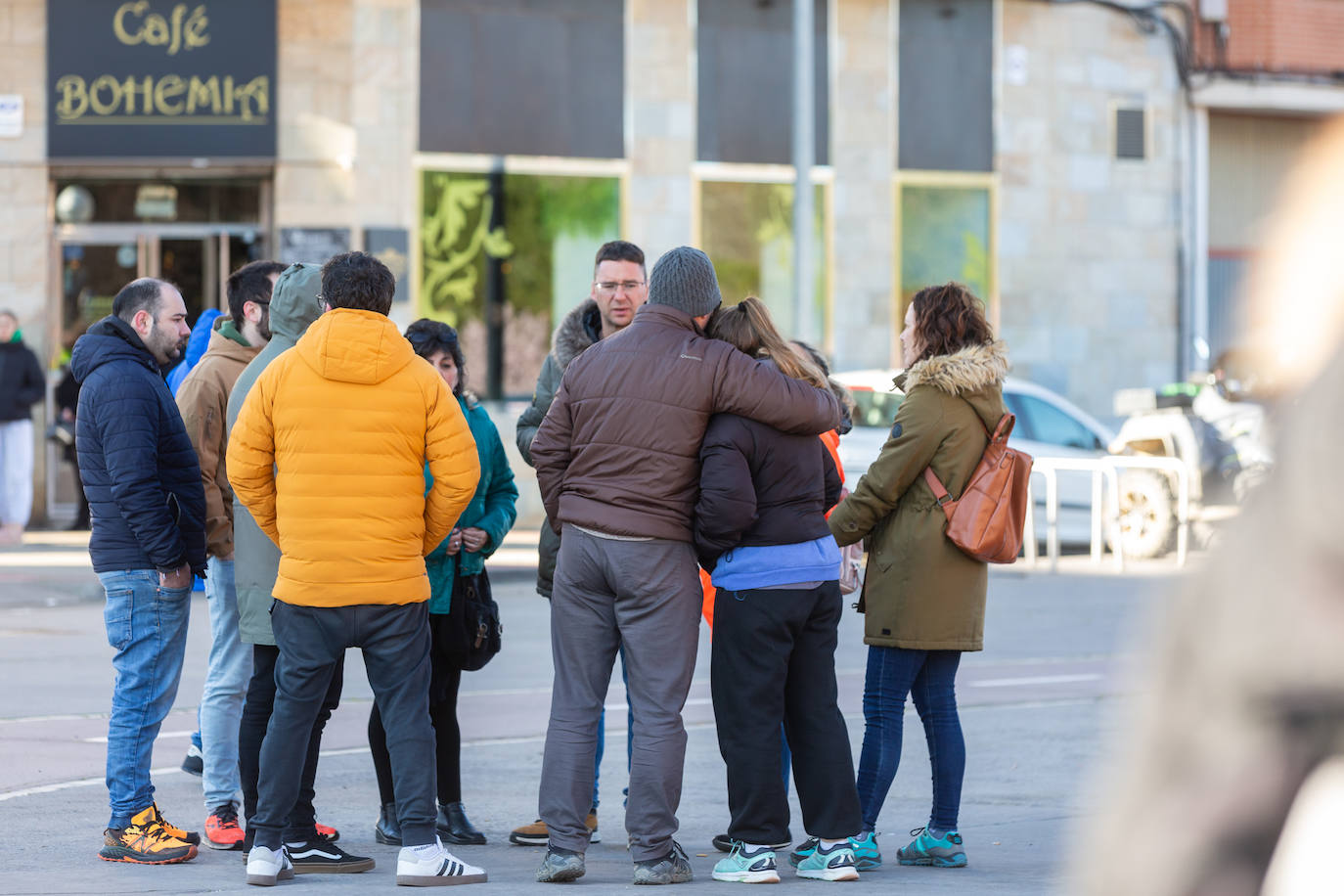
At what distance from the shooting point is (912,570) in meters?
5.92

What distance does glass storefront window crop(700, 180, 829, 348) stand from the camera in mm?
19953

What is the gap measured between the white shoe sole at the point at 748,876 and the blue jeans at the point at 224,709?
1.82 m

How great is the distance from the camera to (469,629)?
20.3 ft

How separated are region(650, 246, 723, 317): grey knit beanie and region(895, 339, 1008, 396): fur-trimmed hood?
2.70 feet

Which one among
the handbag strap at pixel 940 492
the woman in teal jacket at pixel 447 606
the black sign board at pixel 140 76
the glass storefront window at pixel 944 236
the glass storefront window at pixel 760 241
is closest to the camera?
the handbag strap at pixel 940 492

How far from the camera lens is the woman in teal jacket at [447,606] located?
6156mm

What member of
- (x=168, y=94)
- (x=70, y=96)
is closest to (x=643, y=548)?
(x=168, y=94)

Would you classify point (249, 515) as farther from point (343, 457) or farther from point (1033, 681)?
point (1033, 681)

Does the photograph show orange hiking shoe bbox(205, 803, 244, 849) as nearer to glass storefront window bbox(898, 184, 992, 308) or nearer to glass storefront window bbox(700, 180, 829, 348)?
glass storefront window bbox(700, 180, 829, 348)

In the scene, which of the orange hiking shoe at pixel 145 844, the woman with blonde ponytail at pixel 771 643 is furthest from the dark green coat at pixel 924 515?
the orange hiking shoe at pixel 145 844

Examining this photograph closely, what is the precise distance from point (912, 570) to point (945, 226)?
15.6m

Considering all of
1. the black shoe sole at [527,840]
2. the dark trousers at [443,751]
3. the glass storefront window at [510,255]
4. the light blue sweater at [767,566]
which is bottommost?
the black shoe sole at [527,840]

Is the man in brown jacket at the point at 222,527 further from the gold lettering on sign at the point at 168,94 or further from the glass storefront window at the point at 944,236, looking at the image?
the glass storefront window at the point at 944,236

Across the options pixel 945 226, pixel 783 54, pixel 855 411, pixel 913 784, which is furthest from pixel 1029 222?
pixel 913 784
